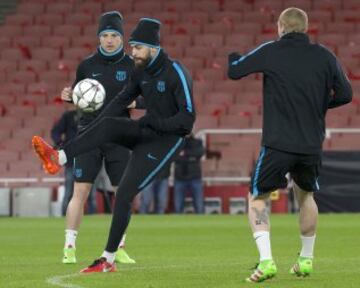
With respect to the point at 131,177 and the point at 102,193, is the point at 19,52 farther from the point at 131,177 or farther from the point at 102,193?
the point at 131,177

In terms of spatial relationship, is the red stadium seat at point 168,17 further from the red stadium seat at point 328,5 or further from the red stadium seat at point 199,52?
the red stadium seat at point 328,5

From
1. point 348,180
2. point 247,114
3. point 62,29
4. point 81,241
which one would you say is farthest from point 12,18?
point 81,241

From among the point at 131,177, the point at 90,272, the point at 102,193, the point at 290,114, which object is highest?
the point at 290,114

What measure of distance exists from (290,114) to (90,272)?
2.18 m

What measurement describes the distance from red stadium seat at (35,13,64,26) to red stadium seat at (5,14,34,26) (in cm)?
18

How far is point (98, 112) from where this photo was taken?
12172 millimetres

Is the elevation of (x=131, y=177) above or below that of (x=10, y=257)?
above

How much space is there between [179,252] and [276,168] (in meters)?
4.75

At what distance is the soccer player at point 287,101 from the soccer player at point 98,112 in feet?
9.33

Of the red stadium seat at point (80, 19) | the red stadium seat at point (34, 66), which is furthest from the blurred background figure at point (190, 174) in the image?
the red stadium seat at point (80, 19)

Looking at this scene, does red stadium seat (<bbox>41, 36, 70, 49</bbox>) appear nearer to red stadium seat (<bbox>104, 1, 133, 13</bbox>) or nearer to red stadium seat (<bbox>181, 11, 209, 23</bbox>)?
red stadium seat (<bbox>104, 1, 133, 13</bbox>)

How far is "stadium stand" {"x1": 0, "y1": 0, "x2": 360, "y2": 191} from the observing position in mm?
28438

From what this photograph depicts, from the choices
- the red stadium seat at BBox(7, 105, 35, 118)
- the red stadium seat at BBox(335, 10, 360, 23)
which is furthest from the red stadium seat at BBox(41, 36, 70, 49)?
the red stadium seat at BBox(335, 10, 360, 23)

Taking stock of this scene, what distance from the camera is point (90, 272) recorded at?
34.2 feet
